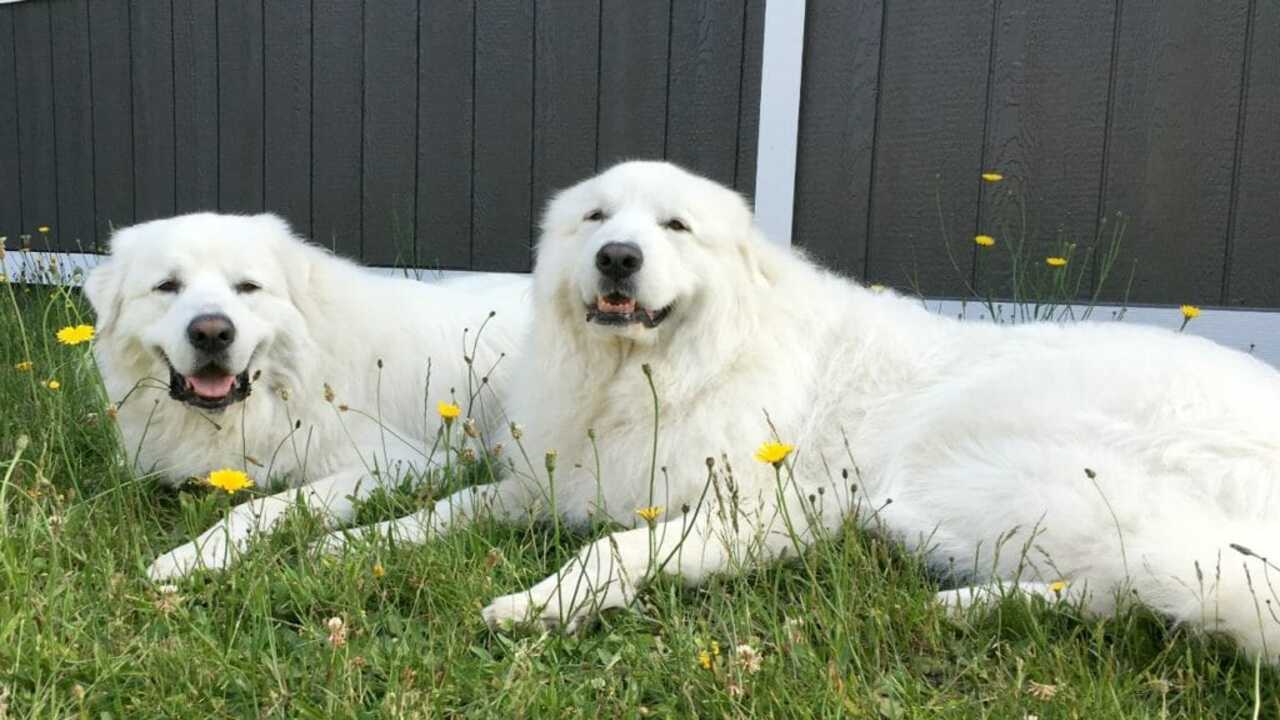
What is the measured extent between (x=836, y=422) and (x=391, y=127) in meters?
4.11

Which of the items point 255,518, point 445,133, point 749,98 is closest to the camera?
point 255,518

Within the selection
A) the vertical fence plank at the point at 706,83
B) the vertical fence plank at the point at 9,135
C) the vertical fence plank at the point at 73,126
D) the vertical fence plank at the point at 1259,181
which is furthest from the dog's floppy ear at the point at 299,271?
the vertical fence plank at the point at 9,135

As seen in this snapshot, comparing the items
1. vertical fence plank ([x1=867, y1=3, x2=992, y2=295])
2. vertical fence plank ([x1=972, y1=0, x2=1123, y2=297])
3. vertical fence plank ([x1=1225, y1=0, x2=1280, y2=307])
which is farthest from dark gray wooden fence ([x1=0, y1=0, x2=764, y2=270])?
vertical fence plank ([x1=1225, y1=0, x2=1280, y2=307])

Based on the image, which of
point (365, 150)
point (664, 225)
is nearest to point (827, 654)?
point (664, 225)

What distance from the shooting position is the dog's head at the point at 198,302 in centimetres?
272

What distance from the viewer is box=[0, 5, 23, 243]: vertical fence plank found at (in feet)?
24.0

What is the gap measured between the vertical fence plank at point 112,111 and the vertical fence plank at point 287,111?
1.33 metres

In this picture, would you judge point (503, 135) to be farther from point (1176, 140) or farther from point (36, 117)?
point (36, 117)

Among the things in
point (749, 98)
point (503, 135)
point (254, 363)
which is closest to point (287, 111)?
point (503, 135)

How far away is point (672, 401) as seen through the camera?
2.55 metres

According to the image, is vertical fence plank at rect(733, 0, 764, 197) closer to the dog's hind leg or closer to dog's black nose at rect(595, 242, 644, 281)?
dog's black nose at rect(595, 242, 644, 281)

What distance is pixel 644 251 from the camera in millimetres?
2383

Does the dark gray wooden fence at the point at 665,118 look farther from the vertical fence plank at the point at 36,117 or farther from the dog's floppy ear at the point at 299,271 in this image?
the dog's floppy ear at the point at 299,271

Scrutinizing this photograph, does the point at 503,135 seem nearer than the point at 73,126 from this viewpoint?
Yes
